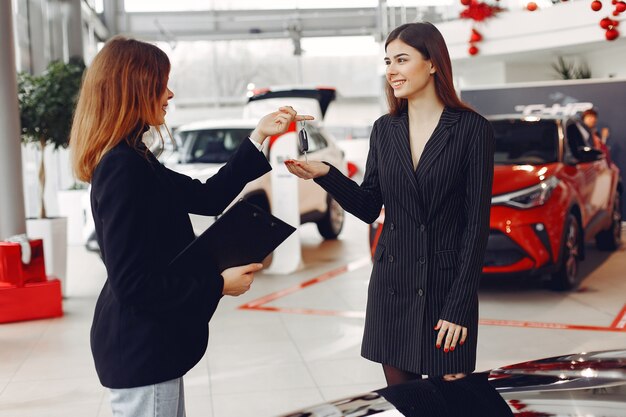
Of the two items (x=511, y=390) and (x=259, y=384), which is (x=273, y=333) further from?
(x=511, y=390)

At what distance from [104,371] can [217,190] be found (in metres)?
0.61

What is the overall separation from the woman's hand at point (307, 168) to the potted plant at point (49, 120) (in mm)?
5425

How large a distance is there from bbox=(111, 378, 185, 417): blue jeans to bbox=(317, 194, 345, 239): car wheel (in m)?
8.88

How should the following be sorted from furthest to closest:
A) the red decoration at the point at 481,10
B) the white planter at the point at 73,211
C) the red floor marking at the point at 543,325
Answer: the red decoration at the point at 481,10 < the white planter at the point at 73,211 < the red floor marking at the point at 543,325

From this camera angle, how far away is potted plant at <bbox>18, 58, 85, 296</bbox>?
7.52 metres

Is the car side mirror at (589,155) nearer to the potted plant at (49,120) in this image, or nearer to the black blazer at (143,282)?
the potted plant at (49,120)

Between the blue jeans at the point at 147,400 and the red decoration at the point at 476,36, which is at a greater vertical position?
the red decoration at the point at 476,36

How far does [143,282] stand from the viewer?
1808 millimetres

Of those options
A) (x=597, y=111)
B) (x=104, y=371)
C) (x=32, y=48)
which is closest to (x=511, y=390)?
(x=104, y=371)

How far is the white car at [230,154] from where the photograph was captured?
880 cm

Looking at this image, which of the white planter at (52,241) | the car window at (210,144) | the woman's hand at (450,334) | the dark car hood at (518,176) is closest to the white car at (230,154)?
the car window at (210,144)

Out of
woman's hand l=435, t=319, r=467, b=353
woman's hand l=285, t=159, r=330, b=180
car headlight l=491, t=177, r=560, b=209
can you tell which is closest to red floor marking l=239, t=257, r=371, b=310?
car headlight l=491, t=177, r=560, b=209

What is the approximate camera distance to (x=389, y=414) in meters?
1.76

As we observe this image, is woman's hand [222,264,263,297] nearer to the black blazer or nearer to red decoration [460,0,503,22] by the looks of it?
the black blazer
